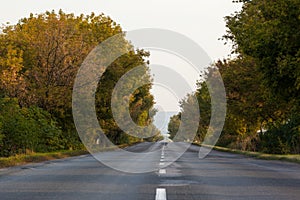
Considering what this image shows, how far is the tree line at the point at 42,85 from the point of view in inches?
1183

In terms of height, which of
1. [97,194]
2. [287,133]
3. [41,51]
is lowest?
[97,194]

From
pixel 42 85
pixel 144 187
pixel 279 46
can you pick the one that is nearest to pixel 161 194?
pixel 144 187

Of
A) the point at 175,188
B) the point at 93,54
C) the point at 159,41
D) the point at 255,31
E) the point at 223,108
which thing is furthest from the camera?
the point at 223,108

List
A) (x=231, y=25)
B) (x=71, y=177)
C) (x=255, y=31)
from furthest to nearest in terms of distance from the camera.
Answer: (x=231, y=25)
(x=255, y=31)
(x=71, y=177)

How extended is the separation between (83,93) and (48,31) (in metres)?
5.46

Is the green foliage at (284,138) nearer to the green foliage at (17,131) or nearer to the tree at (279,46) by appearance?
the tree at (279,46)

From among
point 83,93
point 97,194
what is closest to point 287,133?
A: point 83,93

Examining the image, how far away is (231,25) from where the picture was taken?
34250 mm

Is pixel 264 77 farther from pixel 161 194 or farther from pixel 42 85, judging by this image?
pixel 42 85

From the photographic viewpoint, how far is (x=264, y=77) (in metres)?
24.1

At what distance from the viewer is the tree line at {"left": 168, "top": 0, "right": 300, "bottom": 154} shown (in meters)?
21.6

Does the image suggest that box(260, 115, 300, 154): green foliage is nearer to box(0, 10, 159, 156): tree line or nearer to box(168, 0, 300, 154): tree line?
box(168, 0, 300, 154): tree line

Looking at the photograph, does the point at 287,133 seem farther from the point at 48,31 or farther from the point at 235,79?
the point at 48,31

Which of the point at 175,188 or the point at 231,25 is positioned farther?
the point at 231,25
